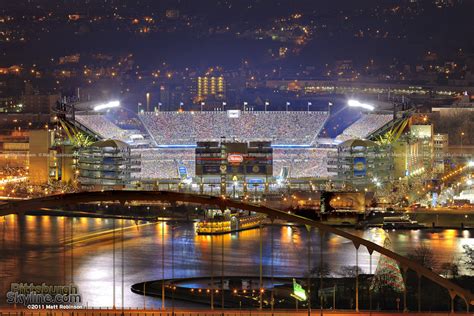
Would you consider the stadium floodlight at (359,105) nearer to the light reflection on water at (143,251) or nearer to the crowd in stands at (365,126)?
the crowd in stands at (365,126)

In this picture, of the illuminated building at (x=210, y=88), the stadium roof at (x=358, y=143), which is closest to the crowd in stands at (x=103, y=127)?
the stadium roof at (x=358, y=143)

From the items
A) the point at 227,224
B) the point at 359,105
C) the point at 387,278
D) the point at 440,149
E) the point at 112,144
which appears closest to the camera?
the point at 387,278

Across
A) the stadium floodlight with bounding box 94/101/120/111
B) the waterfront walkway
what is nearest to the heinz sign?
the stadium floodlight with bounding box 94/101/120/111

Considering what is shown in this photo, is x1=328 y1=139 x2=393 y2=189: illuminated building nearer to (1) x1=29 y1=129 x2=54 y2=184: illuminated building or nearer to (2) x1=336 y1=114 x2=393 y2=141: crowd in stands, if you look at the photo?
(2) x1=336 y1=114 x2=393 y2=141: crowd in stands

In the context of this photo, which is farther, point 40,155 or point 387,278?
point 40,155

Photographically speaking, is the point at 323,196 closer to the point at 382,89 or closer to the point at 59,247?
the point at 59,247

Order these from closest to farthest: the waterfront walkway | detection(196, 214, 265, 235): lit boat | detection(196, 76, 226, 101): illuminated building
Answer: the waterfront walkway
detection(196, 214, 265, 235): lit boat
detection(196, 76, 226, 101): illuminated building

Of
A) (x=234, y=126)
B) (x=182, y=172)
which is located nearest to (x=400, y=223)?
(x=182, y=172)

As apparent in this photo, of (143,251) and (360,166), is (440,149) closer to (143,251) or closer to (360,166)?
(360,166)
